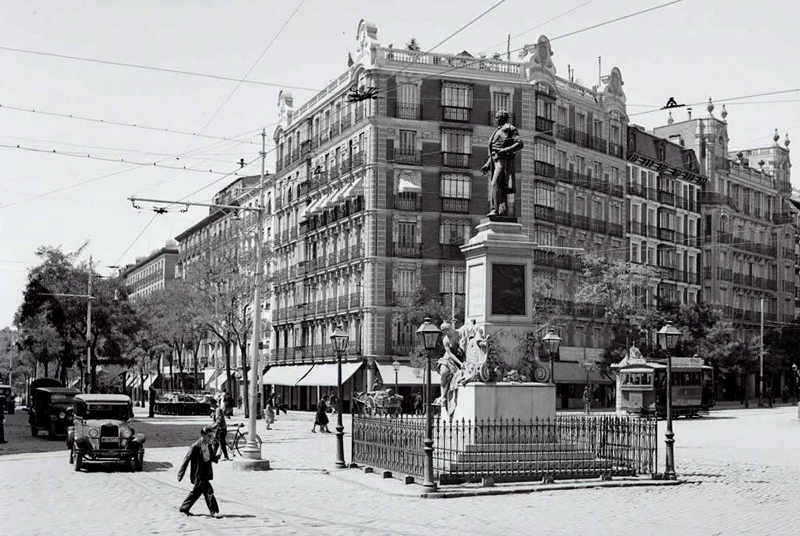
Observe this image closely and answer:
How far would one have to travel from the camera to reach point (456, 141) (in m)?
65.3

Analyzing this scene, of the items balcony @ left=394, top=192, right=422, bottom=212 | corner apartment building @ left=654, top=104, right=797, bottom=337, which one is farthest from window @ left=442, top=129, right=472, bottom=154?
corner apartment building @ left=654, top=104, right=797, bottom=337

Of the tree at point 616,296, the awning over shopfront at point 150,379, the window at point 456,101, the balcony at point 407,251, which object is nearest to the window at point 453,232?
the balcony at point 407,251

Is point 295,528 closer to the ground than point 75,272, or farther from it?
closer to the ground

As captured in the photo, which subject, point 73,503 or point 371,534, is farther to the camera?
point 73,503

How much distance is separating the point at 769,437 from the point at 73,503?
29381mm

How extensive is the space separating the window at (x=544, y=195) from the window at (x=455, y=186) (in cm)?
580

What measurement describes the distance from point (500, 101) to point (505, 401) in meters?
47.5

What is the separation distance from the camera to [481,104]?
65562mm

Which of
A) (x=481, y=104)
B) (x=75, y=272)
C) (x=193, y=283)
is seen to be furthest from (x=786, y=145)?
(x=75, y=272)

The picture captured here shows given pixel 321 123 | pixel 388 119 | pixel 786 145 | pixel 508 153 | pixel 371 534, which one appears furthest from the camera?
pixel 786 145

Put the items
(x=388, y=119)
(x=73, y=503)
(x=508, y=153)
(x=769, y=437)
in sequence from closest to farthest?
(x=73, y=503) → (x=508, y=153) → (x=769, y=437) → (x=388, y=119)

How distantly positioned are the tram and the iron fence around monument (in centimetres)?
3208

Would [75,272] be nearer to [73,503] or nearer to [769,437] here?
[769,437]

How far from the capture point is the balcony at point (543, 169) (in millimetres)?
68938
